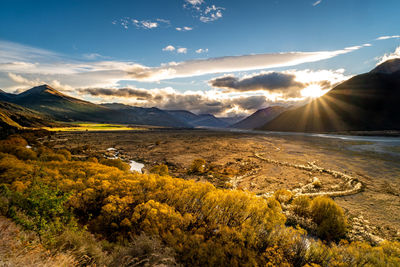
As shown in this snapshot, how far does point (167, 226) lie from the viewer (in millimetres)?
8930

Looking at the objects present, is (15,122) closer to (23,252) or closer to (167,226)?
(23,252)

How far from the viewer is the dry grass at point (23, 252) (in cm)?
489

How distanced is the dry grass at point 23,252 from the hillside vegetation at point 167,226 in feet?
1.00

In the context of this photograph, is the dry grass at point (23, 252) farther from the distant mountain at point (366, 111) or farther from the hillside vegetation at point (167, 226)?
the distant mountain at point (366, 111)

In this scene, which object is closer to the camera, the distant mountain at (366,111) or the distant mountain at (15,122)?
the distant mountain at (15,122)

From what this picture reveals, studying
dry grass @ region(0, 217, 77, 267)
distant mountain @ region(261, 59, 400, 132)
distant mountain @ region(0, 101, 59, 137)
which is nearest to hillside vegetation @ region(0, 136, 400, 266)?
dry grass @ region(0, 217, 77, 267)

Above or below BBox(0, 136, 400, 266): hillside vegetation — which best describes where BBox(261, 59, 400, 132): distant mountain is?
above

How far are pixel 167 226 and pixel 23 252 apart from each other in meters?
5.21

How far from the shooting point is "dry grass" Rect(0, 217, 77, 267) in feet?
16.1

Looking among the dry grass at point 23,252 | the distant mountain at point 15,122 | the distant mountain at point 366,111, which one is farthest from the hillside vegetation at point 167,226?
the distant mountain at point 366,111

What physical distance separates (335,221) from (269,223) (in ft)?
21.2

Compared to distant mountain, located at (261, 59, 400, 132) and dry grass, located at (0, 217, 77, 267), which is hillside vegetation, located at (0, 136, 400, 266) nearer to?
dry grass, located at (0, 217, 77, 267)

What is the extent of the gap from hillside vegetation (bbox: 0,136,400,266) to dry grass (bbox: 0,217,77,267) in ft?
1.00

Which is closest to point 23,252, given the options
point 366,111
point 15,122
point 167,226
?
point 167,226
